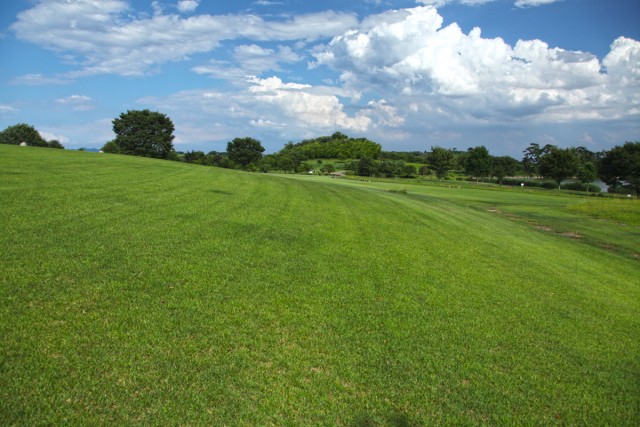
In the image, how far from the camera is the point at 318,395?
4.46 metres

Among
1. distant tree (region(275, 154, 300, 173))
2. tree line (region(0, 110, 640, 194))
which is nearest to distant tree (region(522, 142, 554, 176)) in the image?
tree line (region(0, 110, 640, 194))

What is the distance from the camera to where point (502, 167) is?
110 m

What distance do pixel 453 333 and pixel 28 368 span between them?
5.73 m

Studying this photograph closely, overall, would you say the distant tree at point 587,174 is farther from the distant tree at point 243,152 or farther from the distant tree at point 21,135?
the distant tree at point 21,135

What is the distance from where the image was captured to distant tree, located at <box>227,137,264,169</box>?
112 meters

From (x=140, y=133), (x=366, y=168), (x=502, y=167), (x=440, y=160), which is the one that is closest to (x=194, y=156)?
(x=140, y=133)

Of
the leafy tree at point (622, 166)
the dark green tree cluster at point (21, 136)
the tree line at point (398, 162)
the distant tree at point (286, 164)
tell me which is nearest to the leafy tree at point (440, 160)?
the tree line at point (398, 162)

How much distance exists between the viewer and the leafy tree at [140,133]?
8681 cm

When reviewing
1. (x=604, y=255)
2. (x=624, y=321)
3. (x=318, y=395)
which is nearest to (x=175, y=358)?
(x=318, y=395)

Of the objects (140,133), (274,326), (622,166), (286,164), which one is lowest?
(274,326)

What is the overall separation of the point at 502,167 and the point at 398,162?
2883 cm

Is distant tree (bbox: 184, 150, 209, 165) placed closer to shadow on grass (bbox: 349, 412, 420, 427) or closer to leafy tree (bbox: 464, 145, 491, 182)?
leafy tree (bbox: 464, 145, 491, 182)

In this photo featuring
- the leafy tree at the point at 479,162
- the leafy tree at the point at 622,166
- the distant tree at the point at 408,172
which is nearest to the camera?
the leafy tree at the point at 622,166

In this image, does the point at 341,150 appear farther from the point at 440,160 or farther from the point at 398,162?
the point at 440,160
